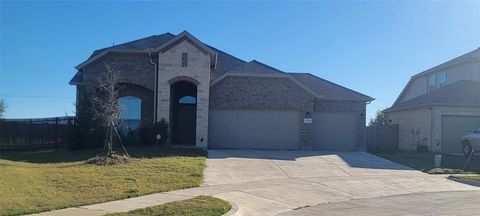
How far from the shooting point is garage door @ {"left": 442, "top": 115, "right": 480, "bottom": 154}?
2961 centimetres

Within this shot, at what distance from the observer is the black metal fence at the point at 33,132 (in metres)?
26.3

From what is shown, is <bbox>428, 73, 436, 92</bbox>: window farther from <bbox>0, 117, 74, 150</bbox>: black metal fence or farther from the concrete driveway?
<bbox>0, 117, 74, 150</bbox>: black metal fence

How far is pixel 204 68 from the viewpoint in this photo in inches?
1038

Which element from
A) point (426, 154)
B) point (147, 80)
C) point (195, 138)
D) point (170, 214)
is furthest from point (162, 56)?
point (170, 214)

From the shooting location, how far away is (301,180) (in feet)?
57.1

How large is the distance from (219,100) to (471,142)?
1330 cm

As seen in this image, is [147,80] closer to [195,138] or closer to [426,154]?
[195,138]

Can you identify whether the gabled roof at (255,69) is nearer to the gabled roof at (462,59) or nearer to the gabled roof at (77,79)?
the gabled roof at (77,79)

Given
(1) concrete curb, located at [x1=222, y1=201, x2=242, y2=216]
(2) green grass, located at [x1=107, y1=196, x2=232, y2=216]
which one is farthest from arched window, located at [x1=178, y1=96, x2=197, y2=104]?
(1) concrete curb, located at [x1=222, y1=201, x2=242, y2=216]

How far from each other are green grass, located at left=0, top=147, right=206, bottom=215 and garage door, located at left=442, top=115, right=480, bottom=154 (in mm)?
15590

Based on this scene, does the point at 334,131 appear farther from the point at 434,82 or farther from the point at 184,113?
Result: the point at 434,82

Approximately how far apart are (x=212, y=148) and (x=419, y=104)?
13266 mm

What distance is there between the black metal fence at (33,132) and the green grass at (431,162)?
1637cm

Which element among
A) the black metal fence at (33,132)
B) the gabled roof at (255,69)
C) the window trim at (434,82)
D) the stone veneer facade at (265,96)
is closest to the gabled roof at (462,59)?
the window trim at (434,82)
